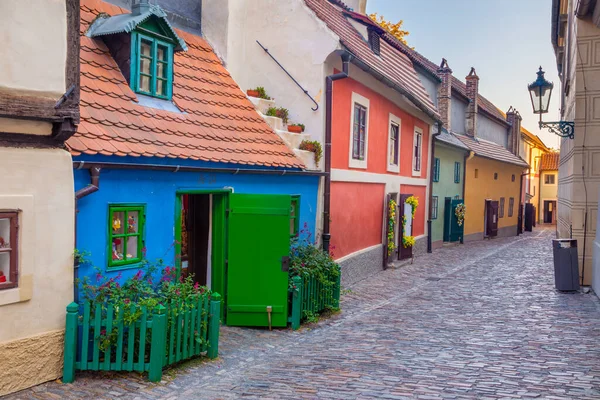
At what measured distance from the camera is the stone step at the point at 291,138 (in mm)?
11094

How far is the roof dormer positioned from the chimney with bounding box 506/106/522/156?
30.8 meters

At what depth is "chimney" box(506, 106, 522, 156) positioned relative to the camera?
36.1 metres

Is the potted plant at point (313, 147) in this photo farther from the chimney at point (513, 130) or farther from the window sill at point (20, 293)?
the chimney at point (513, 130)

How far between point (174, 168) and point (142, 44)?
2073 millimetres

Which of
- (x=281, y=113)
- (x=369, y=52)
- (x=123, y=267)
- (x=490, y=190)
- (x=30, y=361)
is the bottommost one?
(x=30, y=361)

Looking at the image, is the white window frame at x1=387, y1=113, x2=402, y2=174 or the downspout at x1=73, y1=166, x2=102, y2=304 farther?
the white window frame at x1=387, y1=113, x2=402, y2=174

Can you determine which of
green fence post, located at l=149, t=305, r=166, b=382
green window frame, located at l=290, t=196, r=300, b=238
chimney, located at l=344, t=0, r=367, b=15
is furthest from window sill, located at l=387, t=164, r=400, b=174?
green fence post, located at l=149, t=305, r=166, b=382

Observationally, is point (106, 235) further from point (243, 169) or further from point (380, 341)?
point (380, 341)

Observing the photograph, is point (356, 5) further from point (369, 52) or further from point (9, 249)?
point (9, 249)

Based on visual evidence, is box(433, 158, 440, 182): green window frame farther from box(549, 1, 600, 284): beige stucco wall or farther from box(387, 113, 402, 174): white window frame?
box(549, 1, 600, 284): beige stucco wall

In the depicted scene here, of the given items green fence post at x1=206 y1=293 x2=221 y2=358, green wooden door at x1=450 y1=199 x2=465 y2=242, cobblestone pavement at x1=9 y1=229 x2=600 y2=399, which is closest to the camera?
cobblestone pavement at x1=9 y1=229 x2=600 y2=399

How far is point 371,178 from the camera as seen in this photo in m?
15.0

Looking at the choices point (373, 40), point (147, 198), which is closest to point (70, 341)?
point (147, 198)

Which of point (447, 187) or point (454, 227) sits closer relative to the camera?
point (447, 187)
